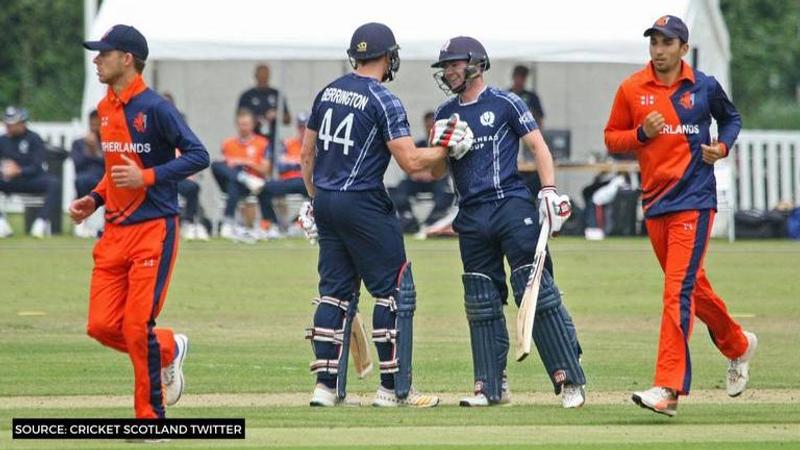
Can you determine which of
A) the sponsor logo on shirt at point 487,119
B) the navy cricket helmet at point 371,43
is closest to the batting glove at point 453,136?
the sponsor logo on shirt at point 487,119

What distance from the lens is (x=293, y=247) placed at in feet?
83.8

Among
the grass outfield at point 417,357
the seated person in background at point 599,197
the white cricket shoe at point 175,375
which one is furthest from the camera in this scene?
the seated person in background at point 599,197

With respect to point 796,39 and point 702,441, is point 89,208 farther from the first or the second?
point 796,39

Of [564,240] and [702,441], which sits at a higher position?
[702,441]

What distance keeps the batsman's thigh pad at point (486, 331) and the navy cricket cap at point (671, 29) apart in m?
1.79

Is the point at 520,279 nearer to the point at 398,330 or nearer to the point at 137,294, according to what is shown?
the point at 398,330

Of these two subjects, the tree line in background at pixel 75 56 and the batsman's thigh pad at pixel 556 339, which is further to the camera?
the tree line in background at pixel 75 56

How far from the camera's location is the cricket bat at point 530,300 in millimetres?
10719

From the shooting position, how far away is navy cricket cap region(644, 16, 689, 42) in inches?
424

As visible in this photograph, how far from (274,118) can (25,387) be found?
53.8 feet

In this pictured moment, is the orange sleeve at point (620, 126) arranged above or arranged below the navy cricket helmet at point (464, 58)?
below

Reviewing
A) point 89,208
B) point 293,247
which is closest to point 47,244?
point 293,247

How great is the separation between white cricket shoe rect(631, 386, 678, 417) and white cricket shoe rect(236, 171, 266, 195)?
1673 centimetres

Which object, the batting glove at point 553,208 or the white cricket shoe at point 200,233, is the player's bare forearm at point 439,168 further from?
the white cricket shoe at point 200,233
